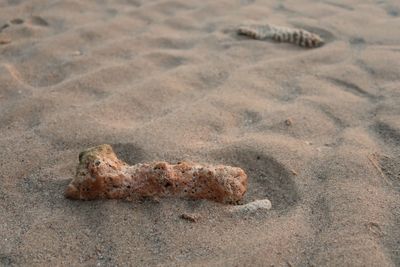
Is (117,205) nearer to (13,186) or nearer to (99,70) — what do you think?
(13,186)

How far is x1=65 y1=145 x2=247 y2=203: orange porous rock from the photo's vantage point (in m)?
1.64

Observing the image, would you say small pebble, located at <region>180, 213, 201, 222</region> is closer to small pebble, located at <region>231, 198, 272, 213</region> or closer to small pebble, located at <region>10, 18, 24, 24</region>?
Result: small pebble, located at <region>231, 198, 272, 213</region>

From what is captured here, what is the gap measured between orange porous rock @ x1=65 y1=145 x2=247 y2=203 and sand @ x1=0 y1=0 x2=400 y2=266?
0.11ft

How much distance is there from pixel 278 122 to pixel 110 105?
2.43 feet

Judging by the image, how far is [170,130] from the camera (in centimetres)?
204

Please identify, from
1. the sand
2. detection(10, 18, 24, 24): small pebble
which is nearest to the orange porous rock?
the sand

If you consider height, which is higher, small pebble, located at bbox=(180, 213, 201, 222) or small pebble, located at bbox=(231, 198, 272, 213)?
small pebble, located at bbox=(231, 198, 272, 213)

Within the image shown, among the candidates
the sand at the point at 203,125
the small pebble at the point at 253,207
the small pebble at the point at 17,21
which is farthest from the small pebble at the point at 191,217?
the small pebble at the point at 17,21

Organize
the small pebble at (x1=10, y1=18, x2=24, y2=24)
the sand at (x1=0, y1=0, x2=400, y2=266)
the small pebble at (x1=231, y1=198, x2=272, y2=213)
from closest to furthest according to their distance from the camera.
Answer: the sand at (x1=0, y1=0, x2=400, y2=266) < the small pebble at (x1=231, y1=198, x2=272, y2=213) < the small pebble at (x1=10, y1=18, x2=24, y2=24)

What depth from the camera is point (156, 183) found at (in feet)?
5.42

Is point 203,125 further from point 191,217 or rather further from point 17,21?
point 17,21

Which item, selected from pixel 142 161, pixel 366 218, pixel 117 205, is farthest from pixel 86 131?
pixel 366 218

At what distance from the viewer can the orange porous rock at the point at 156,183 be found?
1642mm

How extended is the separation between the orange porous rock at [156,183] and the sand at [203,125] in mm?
34
